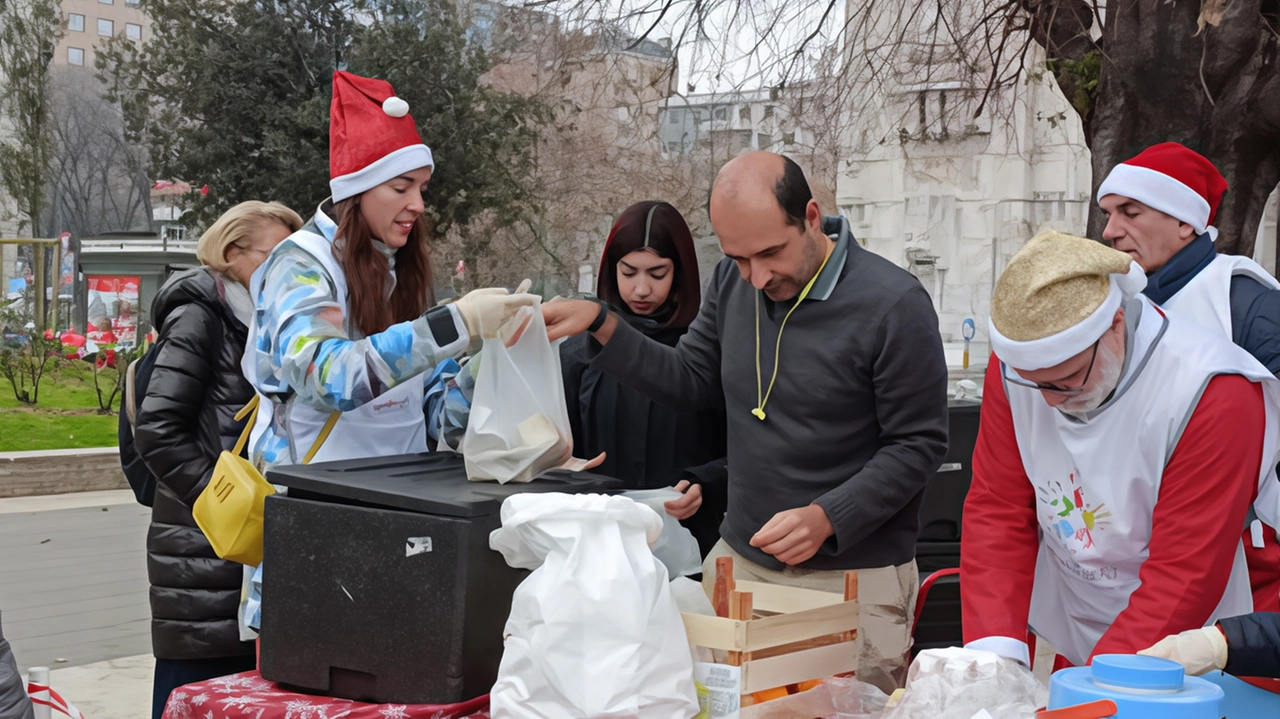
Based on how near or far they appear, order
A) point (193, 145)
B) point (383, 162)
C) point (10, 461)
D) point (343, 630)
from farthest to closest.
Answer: point (193, 145), point (10, 461), point (383, 162), point (343, 630)

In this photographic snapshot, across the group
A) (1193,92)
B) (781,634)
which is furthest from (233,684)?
(1193,92)

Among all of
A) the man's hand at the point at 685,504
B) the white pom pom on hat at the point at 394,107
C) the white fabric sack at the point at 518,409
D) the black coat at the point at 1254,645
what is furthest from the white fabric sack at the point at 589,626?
the white pom pom on hat at the point at 394,107

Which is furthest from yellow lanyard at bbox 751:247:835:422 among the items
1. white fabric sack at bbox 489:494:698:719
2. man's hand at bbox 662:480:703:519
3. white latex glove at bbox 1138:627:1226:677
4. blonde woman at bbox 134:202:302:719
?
blonde woman at bbox 134:202:302:719

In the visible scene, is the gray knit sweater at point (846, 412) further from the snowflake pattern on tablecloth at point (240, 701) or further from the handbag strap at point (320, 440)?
the snowflake pattern on tablecloth at point (240, 701)

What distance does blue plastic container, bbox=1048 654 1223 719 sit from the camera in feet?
4.45

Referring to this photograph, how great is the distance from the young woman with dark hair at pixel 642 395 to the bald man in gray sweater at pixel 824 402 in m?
0.37

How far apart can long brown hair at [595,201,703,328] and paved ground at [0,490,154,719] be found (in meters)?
2.96

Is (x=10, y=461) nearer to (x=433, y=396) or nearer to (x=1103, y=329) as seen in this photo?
(x=433, y=396)

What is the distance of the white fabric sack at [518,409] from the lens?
207 centimetres

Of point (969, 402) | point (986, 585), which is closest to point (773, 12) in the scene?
point (969, 402)

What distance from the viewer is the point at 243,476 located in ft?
7.07

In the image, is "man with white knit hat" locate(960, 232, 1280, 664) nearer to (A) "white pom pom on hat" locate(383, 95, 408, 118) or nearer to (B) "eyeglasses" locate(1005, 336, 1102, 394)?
(B) "eyeglasses" locate(1005, 336, 1102, 394)

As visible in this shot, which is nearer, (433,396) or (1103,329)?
(1103,329)

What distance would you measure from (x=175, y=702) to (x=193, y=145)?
482 inches
